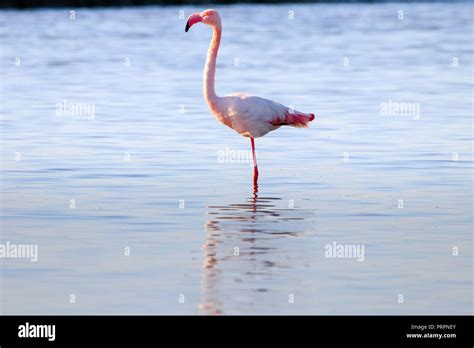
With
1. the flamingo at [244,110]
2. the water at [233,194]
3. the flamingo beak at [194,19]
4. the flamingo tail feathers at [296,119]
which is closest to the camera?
the water at [233,194]

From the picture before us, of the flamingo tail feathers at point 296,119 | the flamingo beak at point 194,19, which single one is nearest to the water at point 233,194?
the flamingo tail feathers at point 296,119

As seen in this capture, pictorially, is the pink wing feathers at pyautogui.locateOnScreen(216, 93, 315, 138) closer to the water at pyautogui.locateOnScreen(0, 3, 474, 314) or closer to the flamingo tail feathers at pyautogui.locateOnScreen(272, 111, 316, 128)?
the flamingo tail feathers at pyautogui.locateOnScreen(272, 111, 316, 128)

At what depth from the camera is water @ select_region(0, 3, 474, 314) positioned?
11.3 meters

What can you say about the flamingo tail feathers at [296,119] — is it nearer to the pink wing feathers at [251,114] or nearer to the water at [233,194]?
the pink wing feathers at [251,114]

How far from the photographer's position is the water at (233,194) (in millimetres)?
11273

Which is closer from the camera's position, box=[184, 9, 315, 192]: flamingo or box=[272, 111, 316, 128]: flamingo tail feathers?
box=[184, 9, 315, 192]: flamingo

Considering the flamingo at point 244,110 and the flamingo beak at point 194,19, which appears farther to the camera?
the flamingo beak at point 194,19

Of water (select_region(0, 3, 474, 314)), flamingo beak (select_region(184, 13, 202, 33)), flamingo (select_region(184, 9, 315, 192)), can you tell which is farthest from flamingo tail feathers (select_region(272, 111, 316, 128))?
flamingo beak (select_region(184, 13, 202, 33))

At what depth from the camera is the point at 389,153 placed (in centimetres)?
1970

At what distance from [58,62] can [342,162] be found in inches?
905

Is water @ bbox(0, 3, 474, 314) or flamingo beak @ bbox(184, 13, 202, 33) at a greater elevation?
flamingo beak @ bbox(184, 13, 202, 33)

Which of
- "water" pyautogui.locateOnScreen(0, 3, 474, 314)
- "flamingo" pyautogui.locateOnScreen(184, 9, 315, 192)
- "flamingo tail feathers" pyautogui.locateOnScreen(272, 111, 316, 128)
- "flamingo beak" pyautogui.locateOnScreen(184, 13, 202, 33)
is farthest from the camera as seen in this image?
"flamingo tail feathers" pyautogui.locateOnScreen(272, 111, 316, 128)

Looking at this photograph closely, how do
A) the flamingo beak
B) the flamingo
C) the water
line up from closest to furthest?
the water
the flamingo
the flamingo beak

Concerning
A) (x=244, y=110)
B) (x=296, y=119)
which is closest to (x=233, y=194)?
(x=244, y=110)
